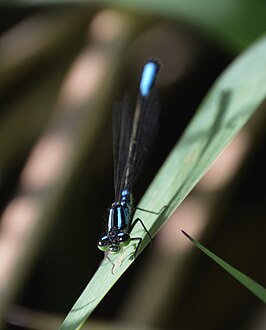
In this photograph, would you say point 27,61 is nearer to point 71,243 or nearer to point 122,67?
point 122,67

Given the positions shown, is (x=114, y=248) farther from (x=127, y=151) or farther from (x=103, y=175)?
(x=103, y=175)

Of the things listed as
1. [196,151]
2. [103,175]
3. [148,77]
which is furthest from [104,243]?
[103,175]

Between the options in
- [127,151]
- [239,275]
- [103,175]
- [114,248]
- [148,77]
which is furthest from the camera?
[103,175]

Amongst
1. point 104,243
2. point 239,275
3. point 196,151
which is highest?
point 196,151

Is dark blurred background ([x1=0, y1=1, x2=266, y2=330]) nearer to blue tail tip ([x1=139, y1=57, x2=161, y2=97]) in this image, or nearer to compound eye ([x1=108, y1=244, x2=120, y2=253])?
blue tail tip ([x1=139, y1=57, x2=161, y2=97])

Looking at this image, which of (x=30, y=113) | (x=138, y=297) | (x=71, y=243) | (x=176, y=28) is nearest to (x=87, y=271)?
(x=71, y=243)

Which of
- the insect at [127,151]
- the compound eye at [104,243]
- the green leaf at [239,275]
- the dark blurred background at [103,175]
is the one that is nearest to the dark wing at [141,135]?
the insect at [127,151]

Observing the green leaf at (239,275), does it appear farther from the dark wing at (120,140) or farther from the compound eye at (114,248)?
the dark wing at (120,140)
